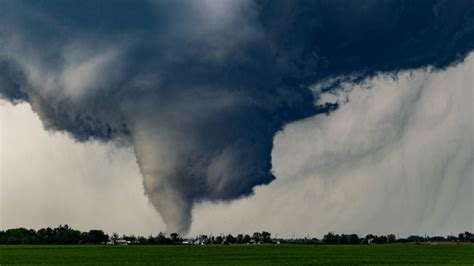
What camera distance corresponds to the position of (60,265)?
67.1 meters

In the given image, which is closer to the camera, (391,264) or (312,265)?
(312,265)

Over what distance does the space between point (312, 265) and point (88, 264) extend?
76.0ft

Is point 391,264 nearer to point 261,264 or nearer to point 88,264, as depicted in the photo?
point 261,264

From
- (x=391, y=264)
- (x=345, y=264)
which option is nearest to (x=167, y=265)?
(x=345, y=264)

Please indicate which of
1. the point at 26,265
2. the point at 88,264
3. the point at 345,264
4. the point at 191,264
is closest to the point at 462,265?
the point at 345,264

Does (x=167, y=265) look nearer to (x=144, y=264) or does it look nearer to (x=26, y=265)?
(x=144, y=264)

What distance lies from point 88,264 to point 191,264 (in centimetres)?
1082

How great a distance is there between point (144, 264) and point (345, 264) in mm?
20886

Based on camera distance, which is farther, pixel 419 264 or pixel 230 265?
pixel 419 264

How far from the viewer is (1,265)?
66.9 meters

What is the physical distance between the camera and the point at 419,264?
69.6m

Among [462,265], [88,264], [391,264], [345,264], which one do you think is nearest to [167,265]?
[88,264]

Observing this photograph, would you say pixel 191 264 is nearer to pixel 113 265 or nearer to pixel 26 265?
pixel 113 265

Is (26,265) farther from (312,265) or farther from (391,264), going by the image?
(391,264)
